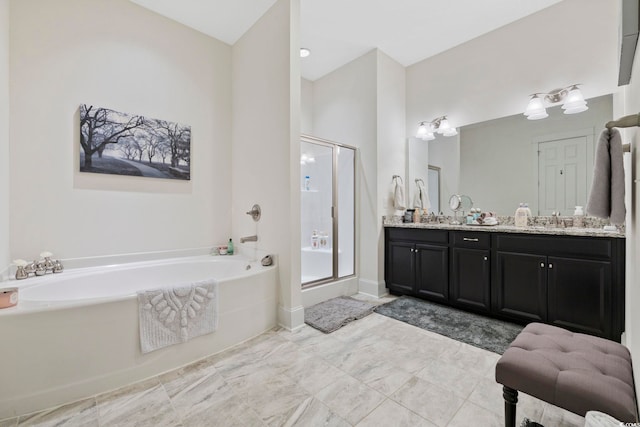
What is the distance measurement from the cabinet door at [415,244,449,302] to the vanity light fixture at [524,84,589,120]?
1517mm

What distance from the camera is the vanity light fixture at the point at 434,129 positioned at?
328cm

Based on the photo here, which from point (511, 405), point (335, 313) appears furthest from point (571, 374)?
point (335, 313)

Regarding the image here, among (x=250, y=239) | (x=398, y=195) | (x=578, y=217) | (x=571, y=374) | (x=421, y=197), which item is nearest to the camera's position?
(x=571, y=374)

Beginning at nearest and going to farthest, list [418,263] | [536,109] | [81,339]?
[81,339]
[536,109]
[418,263]

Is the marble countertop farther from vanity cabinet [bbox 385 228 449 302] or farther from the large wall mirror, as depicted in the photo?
the large wall mirror

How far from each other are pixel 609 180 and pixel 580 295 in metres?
1.38

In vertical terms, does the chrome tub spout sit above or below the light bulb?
below

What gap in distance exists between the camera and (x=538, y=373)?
1092mm

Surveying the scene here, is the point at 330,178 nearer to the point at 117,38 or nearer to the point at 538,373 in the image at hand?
the point at 117,38

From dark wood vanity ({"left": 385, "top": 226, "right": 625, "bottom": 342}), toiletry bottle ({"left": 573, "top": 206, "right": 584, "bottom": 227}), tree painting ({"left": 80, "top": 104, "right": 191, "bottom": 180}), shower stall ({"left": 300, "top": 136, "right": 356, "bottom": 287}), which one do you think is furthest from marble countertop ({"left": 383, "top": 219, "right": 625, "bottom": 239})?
tree painting ({"left": 80, "top": 104, "right": 191, "bottom": 180})

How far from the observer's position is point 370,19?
9.22ft

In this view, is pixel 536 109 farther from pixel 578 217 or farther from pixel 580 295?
pixel 580 295

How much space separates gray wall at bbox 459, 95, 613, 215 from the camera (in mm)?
2539

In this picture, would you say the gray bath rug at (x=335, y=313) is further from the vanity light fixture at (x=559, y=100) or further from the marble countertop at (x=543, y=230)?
the vanity light fixture at (x=559, y=100)
